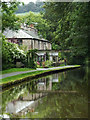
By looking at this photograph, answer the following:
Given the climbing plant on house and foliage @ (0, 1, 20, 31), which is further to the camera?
the climbing plant on house

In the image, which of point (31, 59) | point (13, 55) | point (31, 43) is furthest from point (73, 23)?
point (31, 43)

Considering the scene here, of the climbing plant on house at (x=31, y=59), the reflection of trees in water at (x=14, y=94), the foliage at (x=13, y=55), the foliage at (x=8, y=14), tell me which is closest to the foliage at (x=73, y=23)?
the climbing plant on house at (x=31, y=59)

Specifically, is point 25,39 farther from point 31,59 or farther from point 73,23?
point 73,23

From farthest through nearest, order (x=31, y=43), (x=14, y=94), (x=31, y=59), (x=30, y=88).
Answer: (x=31, y=43) → (x=31, y=59) → (x=30, y=88) → (x=14, y=94)

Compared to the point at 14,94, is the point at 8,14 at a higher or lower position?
higher

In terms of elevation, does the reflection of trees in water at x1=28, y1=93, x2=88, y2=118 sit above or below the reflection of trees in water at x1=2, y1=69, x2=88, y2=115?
above

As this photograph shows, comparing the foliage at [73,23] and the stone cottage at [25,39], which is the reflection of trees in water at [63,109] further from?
the stone cottage at [25,39]

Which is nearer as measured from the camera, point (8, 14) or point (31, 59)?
point (8, 14)

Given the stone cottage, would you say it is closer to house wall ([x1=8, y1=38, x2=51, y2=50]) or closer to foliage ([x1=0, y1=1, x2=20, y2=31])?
house wall ([x1=8, y1=38, x2=51, y2=50])

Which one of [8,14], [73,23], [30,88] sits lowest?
[30,88]

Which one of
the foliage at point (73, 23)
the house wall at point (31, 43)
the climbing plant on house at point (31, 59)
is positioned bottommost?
the climbing plant on house at point (31, 59)

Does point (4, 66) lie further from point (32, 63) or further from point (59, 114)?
point (59, 114)

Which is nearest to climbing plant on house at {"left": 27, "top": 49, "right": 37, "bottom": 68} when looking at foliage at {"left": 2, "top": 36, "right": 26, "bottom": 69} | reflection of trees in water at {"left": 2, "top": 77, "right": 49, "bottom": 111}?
foliage at {"left": 2, "top": 36, "right": 26, "bottom": 69}

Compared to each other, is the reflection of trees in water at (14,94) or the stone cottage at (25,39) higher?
the stone cottage at (25,39)
